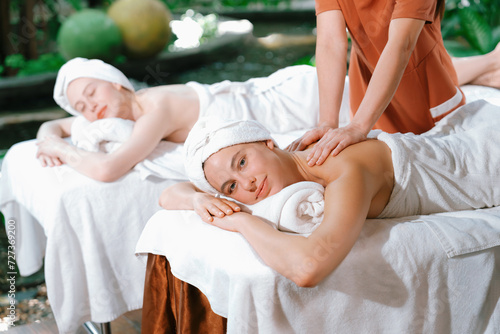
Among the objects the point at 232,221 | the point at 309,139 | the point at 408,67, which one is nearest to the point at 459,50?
the point at 408,67

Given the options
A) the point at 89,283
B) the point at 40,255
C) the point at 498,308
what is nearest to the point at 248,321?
the point at 498,308

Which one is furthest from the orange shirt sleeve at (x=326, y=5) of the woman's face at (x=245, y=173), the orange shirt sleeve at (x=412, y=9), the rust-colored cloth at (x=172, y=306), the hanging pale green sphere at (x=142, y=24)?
the hanging pale green sphere at (x=142, y=24)

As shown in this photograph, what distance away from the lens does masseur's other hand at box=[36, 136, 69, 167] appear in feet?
6.14

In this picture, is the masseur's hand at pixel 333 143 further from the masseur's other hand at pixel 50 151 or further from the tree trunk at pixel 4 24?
the tree trunk at pixel 4 24

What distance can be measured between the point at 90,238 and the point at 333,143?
847mm

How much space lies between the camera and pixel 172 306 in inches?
54.0

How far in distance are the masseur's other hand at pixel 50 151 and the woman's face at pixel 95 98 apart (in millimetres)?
147

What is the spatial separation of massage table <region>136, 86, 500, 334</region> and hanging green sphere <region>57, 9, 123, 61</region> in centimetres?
328

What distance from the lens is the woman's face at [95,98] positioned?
1964 mm

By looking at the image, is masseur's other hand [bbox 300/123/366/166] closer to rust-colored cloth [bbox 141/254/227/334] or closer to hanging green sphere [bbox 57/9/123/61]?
rust-colored cloth [bbox 141/254/227/334]

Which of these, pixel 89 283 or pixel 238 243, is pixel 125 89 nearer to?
pixel 89 283

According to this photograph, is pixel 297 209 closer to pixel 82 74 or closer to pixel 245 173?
pixel 245 173

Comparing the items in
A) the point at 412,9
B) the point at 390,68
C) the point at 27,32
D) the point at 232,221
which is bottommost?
the point at 232,221

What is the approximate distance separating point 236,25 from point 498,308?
5.85 metres
